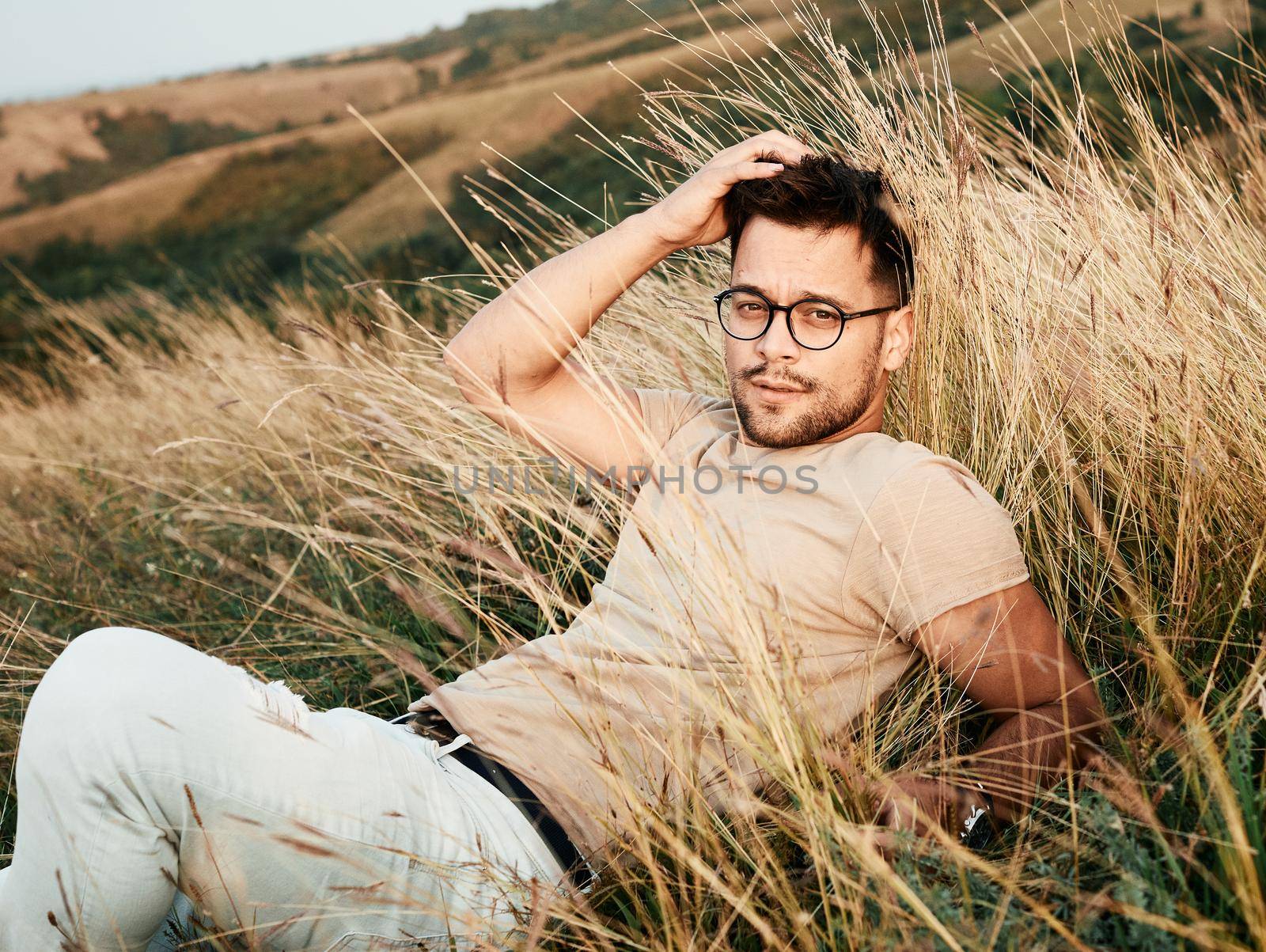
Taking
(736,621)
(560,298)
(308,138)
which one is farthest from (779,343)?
(308,138)

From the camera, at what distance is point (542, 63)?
33844mm

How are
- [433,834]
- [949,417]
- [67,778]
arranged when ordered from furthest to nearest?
[949,417]
[433,834]
[67,778]

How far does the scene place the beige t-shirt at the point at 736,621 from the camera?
1475mm

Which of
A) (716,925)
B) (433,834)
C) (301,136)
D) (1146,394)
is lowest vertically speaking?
(716,925)

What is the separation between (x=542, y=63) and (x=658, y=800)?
120 feet

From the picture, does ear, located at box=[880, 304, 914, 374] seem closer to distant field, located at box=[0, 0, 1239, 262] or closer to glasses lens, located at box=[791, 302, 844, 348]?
glasses lens, located at box=[791, 302, 844, 348]

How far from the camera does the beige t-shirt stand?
147cm

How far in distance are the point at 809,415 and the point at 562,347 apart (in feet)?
2.30

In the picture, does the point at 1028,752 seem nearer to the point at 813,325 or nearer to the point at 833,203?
the point at 813,325

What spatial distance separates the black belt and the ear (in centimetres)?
128

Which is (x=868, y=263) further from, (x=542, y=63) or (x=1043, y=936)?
(x=542, y=63)

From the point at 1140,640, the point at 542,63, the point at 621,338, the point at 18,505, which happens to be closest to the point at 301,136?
the point at 542,63

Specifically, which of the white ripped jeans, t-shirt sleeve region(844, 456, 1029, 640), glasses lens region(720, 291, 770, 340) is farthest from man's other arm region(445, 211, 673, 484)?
the white ripped jeans

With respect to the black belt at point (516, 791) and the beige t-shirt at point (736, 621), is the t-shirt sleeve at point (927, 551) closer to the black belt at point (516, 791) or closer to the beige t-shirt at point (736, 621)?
the beige t-shirt at point (736, 621)
